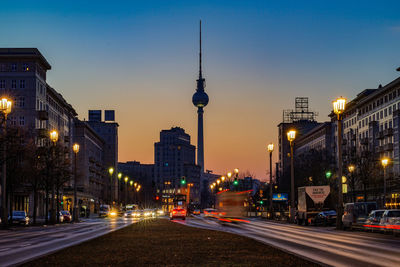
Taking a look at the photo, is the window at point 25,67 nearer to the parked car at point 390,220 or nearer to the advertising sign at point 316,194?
the advertising sign at point 316,194

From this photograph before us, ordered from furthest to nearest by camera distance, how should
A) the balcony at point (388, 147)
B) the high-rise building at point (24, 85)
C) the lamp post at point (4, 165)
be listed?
the balcony at point (388, 147) < the high-rise building at point (24, 85) < the lamp post at point (4, 165)

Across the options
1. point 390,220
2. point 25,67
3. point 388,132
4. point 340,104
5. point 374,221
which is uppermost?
point 25,67

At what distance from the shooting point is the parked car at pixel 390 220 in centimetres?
3522

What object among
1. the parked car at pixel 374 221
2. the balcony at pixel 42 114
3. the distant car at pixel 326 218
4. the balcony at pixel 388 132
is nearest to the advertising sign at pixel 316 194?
the distant car at pixel 326 218

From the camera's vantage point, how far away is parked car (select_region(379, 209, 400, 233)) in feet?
116

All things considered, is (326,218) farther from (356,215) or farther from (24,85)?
(24,85)

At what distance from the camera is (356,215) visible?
49062 mm

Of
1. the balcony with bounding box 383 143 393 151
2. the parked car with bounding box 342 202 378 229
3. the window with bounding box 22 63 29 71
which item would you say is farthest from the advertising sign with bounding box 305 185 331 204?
the window with bounding box 22 63 29 71

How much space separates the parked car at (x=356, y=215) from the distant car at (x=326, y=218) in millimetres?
3023

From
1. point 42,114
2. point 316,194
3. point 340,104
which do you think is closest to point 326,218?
point 316,194

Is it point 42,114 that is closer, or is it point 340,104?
point 340,104

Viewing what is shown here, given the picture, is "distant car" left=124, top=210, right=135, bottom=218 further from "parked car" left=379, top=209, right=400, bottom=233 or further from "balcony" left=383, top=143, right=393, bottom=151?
"parked car" left=379, top=209, right=400, bottom=233

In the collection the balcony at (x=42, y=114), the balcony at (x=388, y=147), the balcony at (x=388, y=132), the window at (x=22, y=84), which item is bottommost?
the balcony at (x=388, y=147)

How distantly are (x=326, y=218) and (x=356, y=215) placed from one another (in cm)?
579
